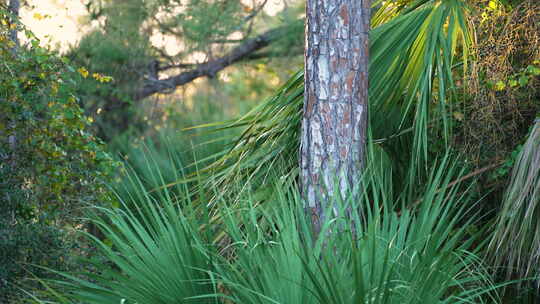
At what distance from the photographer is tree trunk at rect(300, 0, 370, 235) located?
3.59m

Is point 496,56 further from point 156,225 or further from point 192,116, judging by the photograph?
point 192,116

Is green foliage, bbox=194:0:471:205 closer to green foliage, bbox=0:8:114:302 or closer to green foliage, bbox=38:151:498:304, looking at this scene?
green foliage, bbox=0:8:114:302

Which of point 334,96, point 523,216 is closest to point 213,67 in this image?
point 334,96

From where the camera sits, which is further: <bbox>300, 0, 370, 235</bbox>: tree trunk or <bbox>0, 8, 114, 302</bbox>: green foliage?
<bbox>0, 8, 114, 302</bbox>: green foliage

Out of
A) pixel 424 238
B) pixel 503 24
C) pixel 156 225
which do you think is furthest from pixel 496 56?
pixel 156 225

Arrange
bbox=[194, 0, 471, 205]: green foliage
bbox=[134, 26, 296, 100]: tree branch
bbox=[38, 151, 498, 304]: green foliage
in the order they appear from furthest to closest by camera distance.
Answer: bbox=[134, 26, 296, 100]: tree branch < bbox=[194, 0, 471, 205]: green foliage < bbox=[38, 151, 498, 304]: green foliage

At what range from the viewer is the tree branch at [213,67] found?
929 cm

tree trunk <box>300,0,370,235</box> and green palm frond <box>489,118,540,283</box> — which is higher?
tree trunk <box>300,0,370,235</box>

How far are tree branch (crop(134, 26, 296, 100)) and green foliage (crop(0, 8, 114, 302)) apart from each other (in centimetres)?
455

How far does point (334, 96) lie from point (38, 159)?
2035mm

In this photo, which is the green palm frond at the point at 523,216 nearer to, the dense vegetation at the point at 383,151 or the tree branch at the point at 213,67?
the dense vegetation at the point at 383,151

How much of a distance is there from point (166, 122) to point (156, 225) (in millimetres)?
8002

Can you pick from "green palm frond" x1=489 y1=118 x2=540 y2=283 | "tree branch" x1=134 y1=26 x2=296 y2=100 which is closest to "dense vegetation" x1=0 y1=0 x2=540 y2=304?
"green palm frond" x1=489 y1=118 x2=540 y2=283

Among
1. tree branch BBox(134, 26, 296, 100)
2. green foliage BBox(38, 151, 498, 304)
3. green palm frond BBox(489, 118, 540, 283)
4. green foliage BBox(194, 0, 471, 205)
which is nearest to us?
green foliage BBox(38, 151, 498, 304)
